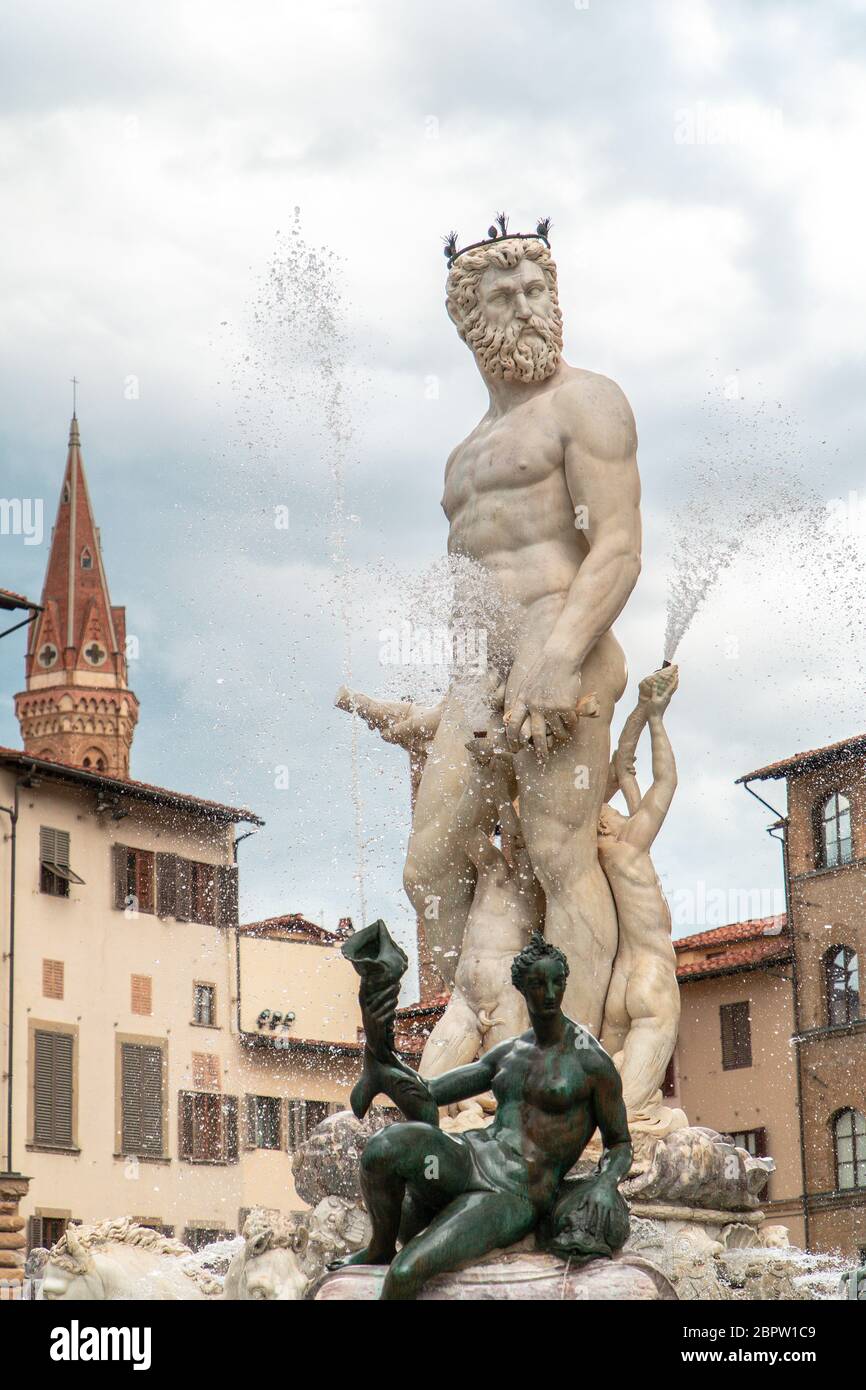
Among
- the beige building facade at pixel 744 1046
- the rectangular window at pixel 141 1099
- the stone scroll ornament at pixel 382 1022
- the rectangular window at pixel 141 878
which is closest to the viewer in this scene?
the stone scroll ornament at pixel 382 1022

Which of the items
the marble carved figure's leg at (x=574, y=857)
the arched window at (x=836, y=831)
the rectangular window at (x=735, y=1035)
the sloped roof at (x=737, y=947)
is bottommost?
the marble carved figure's leg at (x=574, y=857)

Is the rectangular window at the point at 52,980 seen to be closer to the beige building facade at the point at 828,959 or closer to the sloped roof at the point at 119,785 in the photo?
the sloped roof at the point at 119,785

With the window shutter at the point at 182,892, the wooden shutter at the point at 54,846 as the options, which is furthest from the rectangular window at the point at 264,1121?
the wooden shutter at the point at 54,846

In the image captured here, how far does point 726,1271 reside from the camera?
1019 cm

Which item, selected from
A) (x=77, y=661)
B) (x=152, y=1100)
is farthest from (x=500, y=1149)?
(x=77, y=661)

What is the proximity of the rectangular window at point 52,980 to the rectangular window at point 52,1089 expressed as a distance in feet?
2.51

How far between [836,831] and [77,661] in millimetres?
72629

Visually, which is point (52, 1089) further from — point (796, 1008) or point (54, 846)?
point (796, 1008)

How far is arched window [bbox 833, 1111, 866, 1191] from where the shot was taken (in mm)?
47775

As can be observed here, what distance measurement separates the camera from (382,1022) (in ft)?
23.8

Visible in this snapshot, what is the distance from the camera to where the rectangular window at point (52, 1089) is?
A: 148 ft

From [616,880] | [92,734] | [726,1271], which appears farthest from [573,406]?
[92,734]
